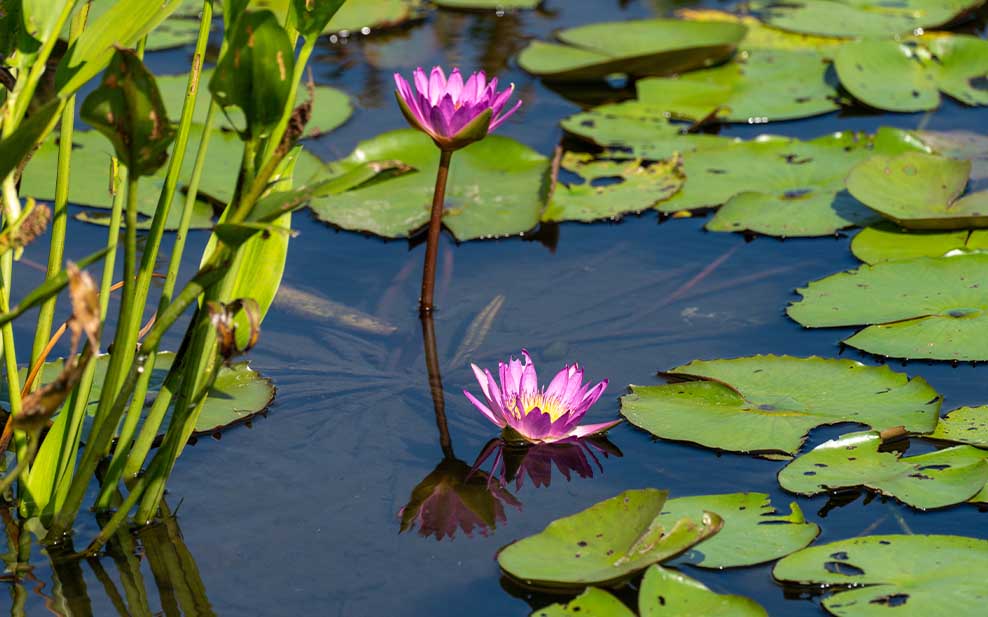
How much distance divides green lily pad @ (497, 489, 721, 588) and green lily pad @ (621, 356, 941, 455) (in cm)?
38

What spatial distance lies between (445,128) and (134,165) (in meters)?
1.09

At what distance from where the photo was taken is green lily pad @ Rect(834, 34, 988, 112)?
4203 mm

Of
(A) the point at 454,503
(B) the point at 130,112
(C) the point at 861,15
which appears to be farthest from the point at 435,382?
(C) the point at 861,15

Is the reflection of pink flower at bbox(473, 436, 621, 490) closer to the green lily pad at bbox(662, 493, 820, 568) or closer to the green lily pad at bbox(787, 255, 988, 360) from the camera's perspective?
the green lily pad at bbox(662, 493, 820, 568)

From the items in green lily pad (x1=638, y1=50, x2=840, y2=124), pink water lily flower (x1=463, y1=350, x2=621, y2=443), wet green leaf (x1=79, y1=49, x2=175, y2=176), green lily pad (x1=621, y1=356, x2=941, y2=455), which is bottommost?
green lily pad (x1=621, y1=356, x2=941, y2=455)

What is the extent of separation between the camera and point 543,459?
2.36m

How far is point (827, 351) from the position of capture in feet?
8.98

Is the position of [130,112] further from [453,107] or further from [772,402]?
[772,402]

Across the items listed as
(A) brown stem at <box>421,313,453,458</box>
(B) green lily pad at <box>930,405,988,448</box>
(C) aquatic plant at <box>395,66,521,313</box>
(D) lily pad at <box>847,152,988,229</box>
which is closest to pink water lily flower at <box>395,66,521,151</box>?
(C) aquatic plant at <box>395,66,521,313</box>

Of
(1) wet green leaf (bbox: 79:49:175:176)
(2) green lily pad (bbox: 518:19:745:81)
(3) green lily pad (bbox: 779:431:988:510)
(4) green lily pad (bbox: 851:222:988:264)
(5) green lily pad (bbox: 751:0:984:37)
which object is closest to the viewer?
(1) wet green leaf (bbox: 79:49:175:176)

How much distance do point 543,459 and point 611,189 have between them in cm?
144

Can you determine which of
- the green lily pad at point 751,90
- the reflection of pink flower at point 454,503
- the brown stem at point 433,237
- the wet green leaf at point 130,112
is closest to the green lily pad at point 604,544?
the reflection of pink flower at point 454,503

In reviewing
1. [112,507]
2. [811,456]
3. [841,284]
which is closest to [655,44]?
[841,284]

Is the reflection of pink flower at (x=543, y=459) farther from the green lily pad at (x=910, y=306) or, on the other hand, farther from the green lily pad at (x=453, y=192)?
the green lily pad at (x=453, y=192)
